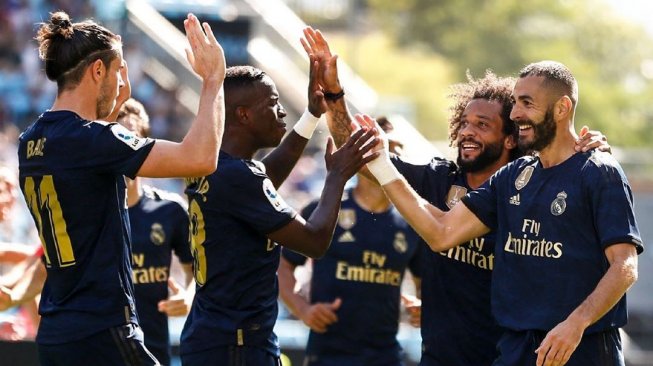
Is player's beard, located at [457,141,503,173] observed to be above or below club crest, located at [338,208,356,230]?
above

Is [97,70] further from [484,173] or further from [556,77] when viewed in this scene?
[484,173]

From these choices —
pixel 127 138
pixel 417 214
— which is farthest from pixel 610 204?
pixel 127 138

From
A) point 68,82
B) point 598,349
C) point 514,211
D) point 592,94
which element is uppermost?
point 592,94

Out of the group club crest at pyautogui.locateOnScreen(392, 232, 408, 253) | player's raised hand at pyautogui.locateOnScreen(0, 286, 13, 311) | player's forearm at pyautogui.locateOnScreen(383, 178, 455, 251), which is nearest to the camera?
player's forearm at pyautogui.locateOnScreen(383, 178, 455, 251)

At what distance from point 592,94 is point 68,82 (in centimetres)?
3582

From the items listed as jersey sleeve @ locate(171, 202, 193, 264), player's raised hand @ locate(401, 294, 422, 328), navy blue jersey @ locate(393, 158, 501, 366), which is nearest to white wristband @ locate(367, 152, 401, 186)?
navy blue jersey @ locate(393, 158, 501, 366)

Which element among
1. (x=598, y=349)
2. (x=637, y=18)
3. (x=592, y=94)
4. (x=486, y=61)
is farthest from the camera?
(x=637, y=18)

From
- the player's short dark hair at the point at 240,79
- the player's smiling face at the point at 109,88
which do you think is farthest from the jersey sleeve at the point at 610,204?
the player's smiling face at the point at 109,88

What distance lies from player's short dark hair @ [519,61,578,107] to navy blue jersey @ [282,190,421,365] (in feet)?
8.29

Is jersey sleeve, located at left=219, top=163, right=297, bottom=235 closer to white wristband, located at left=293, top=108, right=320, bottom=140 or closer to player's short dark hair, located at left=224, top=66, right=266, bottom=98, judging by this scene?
player's short dark hair, located at left=224, top=66, right=266, bottom=98

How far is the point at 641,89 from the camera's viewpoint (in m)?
45.2

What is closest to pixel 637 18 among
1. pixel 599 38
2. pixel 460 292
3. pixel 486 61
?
pixel 599 38

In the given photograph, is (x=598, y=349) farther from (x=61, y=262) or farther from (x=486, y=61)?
(x=486, y=61)

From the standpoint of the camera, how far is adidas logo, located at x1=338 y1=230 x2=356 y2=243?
894cm
